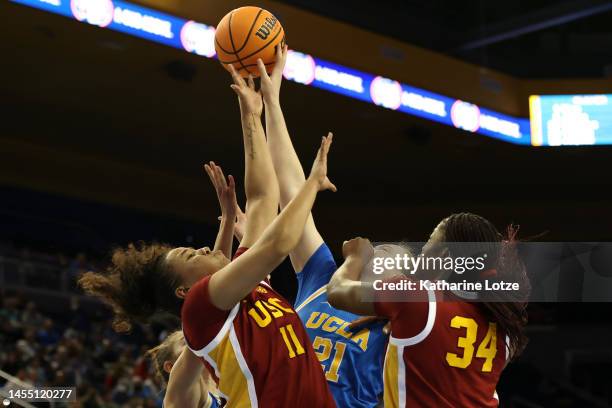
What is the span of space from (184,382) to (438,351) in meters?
1.05

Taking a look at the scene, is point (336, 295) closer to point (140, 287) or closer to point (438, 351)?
point (438, 351)

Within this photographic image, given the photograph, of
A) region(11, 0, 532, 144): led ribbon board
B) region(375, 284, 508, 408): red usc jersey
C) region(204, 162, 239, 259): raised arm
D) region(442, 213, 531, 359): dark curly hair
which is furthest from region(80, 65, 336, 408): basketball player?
region(11, 0, 532, 144): led ribbon board

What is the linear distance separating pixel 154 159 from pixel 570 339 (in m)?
6.88

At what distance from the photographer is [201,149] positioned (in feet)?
43.3

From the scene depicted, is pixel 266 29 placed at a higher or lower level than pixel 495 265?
higher

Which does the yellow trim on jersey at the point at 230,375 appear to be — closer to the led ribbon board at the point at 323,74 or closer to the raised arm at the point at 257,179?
the raised arm at the point at 257,179

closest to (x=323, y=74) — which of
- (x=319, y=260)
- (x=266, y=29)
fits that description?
(x=266, y=29)

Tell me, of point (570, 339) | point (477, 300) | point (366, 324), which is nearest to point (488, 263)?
point (477, 300)

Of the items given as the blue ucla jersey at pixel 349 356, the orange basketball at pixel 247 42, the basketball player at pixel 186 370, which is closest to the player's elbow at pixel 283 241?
the blue ucla jersey at pixel 349 356

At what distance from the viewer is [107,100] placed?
459 inches

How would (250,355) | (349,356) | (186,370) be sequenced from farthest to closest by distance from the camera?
(186,370) < (349,356) < (250,355)

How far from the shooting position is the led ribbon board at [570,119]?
464 inches

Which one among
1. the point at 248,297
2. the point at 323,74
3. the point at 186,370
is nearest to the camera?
the point at 248,297

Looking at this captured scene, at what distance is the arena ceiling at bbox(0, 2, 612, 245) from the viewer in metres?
10.5
